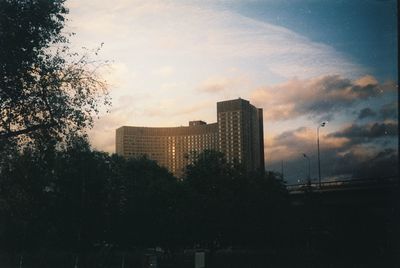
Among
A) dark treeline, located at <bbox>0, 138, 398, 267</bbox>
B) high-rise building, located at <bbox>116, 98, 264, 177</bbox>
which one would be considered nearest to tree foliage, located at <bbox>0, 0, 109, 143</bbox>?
dark treeline, located at <bbox>0, 138, 398, 267</bbox>

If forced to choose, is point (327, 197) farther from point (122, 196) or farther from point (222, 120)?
point (222, 120)

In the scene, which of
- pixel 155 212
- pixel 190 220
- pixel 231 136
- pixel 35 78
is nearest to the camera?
pixel 35 78

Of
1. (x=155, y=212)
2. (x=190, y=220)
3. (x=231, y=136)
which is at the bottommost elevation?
(x=190, y=220)

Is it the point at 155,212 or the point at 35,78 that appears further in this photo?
the point at 155,212

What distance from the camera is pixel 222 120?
288 ft

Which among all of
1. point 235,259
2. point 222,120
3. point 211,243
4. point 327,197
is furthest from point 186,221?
point 222,120

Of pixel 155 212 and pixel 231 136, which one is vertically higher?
pixel 231 136

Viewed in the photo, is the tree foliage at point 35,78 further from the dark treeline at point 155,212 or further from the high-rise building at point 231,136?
the high-rise building at point 231,136

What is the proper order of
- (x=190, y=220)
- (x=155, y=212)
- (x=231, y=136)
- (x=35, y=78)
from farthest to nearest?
(x=231, y=136), (x=155, y=212), (x=190, y=220), (x=35, y=78)

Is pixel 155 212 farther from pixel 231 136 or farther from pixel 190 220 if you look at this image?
pixel 231 136

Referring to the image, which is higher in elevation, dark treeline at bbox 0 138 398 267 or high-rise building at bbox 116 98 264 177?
high-rise building at bbox 116 98 264 177

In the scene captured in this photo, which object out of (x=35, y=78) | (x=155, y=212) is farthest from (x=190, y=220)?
(x=35, y=78)

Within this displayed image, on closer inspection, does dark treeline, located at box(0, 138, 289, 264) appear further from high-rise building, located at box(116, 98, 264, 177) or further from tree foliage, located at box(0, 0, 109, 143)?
tree foliage, located at box(0, 0, 109, 143)

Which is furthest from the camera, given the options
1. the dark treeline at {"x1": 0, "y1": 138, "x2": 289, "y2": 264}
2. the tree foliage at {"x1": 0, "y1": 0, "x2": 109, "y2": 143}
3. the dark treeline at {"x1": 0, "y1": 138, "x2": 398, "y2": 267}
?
the dark treeline at {"x1": 0, "y1": 138, "x2": 289, "y2": 264}
